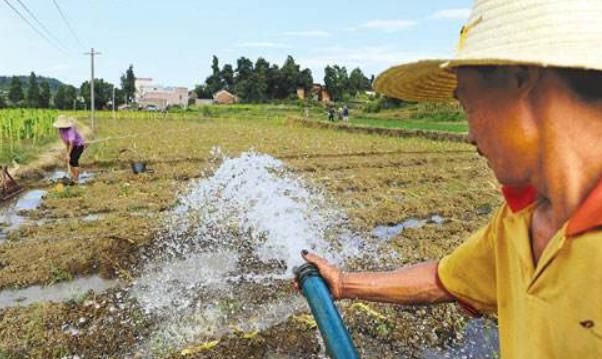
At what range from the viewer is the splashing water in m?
4.36

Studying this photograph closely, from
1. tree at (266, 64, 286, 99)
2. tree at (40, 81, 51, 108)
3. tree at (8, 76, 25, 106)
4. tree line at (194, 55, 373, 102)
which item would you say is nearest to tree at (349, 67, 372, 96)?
tree line at (194, 55, 373, 102)

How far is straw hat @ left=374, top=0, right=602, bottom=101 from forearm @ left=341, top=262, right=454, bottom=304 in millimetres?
701

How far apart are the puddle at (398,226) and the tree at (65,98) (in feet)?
199

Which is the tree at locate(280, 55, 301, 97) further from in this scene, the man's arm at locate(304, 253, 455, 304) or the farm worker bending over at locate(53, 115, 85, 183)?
the man's arm at locate(304, 253, 455, 304)

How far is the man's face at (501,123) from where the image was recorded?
0.94 m

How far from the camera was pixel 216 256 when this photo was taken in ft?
19.7

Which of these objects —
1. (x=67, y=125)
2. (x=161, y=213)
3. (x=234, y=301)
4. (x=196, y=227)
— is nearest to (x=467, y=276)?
(x=234, y=301)

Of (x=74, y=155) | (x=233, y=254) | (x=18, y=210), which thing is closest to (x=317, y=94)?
(x=74, y=155)

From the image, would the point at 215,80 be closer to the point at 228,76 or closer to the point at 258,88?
the point at 228,76

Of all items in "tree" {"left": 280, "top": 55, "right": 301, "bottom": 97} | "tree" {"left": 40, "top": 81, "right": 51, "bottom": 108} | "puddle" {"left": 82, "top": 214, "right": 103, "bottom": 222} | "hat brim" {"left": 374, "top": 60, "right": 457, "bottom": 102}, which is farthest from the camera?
"tree" {"left": 280, "top": 55, "right": 301, "bottom": 97}

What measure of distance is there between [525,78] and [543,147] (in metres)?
0.12

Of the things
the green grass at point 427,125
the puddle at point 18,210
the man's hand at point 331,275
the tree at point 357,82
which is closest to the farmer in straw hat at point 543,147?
the man's hand at point 331,275

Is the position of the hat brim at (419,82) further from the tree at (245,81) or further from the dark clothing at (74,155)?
the tree at (245,81)

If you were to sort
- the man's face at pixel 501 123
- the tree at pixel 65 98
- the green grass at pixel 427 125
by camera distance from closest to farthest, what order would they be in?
the man's face at pixel 501 123 → the green grass at pixel 427 125 → the tree at pixel 65 98
